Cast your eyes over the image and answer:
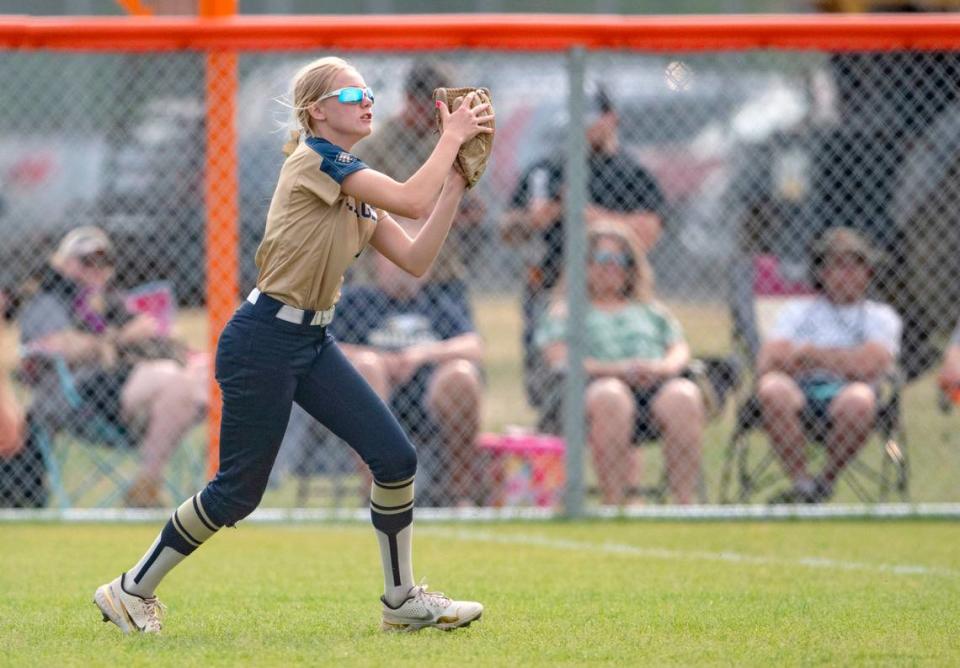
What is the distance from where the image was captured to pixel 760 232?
9484mm

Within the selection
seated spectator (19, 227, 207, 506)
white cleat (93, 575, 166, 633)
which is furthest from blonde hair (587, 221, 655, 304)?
white cleat (93, 575, 166, 633)

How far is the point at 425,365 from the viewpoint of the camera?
8.15m

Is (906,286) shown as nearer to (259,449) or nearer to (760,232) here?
(760,232)

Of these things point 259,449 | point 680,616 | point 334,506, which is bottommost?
point 334,506

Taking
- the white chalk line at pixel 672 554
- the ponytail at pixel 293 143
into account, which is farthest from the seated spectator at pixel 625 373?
the ponytail at pixel 293 143

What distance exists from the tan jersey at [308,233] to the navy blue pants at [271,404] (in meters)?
0.08

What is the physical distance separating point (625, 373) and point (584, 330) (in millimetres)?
334

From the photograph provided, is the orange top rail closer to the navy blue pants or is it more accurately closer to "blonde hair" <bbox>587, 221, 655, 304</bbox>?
"blonde hair" <bbox>587, 221, 655, 304</bbox>

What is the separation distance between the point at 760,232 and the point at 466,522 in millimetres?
2704

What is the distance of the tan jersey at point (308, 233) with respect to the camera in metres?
4.59

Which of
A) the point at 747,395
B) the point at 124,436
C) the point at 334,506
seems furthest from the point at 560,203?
the point at 124,436

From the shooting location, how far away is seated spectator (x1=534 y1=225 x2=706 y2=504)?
8031mm

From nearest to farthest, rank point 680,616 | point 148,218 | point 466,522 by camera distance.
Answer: point 680,616
point 466,522
point 148,218

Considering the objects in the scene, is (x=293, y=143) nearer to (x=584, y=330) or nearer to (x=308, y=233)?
(x=308, y=233)
